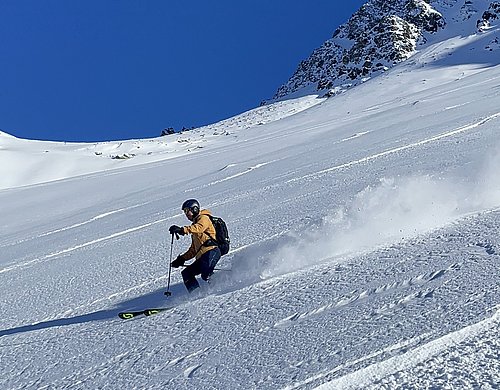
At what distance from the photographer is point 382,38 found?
10206 cm

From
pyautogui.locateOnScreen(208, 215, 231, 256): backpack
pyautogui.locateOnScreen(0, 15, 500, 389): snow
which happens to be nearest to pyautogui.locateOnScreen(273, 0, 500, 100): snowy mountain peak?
pyautogui.locateOnScreen(0, 15, 500, 389): snow

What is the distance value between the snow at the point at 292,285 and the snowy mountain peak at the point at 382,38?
7561 cm

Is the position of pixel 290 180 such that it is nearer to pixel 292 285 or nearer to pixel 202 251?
pixel 202 251

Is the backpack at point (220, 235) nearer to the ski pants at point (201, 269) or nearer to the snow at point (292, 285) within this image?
the ski pants at point (201, 269)

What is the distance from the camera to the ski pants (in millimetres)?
7129

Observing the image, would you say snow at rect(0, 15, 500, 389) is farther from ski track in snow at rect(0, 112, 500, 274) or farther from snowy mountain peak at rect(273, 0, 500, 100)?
snowy mountain peak at rect(273, 0, 500, 100)

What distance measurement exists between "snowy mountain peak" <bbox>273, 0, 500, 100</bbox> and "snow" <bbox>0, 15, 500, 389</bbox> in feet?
248

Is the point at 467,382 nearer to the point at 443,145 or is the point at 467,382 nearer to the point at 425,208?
the point at 425,208

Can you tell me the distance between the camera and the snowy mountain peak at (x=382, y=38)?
3720 inches

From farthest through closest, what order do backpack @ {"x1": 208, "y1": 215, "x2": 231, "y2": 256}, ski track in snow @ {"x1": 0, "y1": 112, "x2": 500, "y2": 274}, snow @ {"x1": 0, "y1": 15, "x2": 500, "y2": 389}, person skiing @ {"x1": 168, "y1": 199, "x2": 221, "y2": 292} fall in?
ski track in snow @ {"x1": 0, "y1": 112, "x2": 500, "y2": 274} < backpack @ {"x1": 208, "y1": 215, "x2": 231, "y2": 256} < person skiing @ {"x1": 168, "y1": 199, "x2": 221, "y2": 292} < snow @ {"x1": 0, "y1": 15, "x2": 500, "y2": 389}

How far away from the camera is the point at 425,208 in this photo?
830cm

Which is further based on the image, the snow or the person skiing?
the person skiing

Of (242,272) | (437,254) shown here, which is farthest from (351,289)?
(242,272)

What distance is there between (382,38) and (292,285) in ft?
328
